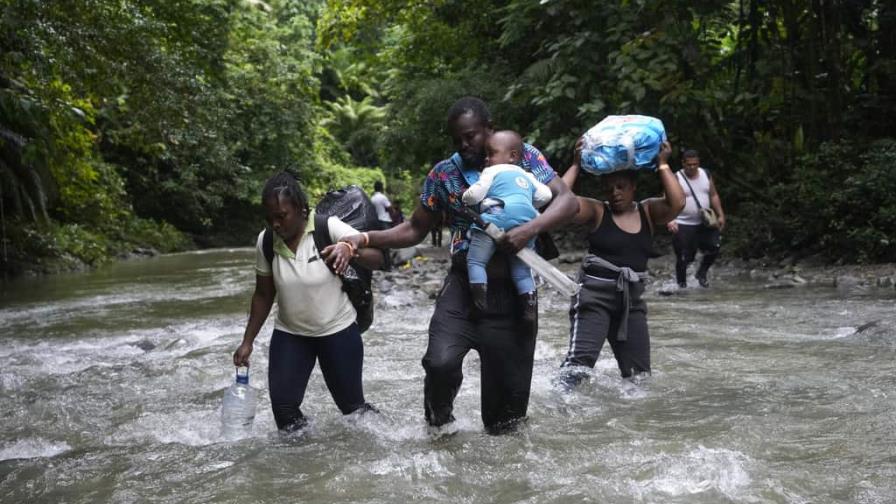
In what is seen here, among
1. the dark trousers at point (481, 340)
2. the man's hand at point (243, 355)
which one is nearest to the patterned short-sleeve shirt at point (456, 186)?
the dark trousers at point (481, 340)

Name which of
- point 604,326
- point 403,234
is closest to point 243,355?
point 403,234

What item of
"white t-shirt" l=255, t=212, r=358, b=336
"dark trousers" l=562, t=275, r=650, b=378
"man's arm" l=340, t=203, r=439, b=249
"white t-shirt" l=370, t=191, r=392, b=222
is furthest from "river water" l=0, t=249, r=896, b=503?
"white t-shirt" l=370, t=191, r=392, b=222

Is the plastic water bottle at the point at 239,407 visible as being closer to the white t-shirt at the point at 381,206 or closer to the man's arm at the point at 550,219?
the man's arm at the point at 550,219

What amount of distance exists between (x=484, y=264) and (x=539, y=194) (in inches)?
17.0

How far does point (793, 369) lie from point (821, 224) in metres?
7.02

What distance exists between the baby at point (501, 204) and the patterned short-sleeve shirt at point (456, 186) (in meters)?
0.11

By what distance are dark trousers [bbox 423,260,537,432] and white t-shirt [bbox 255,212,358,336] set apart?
1.88ft

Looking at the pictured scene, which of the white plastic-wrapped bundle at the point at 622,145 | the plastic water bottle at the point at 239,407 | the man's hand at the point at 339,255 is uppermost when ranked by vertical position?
the white plastic-wrapped bundle at the point at 622,145

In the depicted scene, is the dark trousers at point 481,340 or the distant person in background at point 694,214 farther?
the distant person in background at point 694,214

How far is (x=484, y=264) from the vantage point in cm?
439

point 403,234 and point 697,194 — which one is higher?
point 403,234

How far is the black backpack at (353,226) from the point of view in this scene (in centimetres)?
486

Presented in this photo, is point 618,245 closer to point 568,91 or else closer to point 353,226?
point 353,226

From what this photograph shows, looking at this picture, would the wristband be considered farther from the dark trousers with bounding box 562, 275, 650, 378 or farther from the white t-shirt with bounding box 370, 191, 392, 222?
the white t-shirt with bounding box 370, 191, 392, 222
